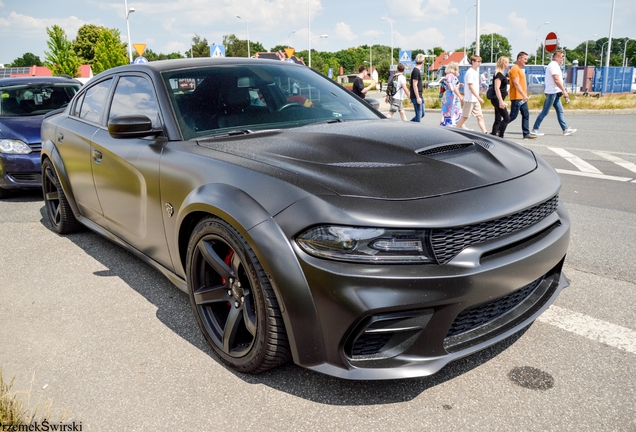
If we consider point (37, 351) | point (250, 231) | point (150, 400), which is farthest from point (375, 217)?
point (37, 351)

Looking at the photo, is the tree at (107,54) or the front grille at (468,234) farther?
the tree at (107,54)

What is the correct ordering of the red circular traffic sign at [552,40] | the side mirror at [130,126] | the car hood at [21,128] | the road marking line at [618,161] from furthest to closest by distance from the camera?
the red circular traffic sign at [552,40] < the road marking line at [618,161] < the car hood at [21,128] < the side mirror at [130,126]

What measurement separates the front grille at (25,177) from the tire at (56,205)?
1.79 meters

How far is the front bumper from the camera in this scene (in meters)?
7.05

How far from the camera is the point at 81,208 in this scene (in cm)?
474

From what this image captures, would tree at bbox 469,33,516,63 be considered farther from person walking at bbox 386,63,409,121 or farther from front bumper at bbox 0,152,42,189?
front bumper at bbox 0,152,42,189

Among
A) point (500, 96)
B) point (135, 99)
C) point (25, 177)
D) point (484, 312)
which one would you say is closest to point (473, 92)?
point (500, 96)

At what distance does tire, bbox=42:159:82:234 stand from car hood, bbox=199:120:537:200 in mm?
2604

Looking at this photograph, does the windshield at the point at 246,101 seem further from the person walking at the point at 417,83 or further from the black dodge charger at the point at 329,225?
the person walking at the point at 417,83

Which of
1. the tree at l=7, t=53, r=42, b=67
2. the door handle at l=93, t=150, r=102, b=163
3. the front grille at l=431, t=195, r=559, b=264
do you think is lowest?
the front grille at l=431, t=195, r=559, b=264

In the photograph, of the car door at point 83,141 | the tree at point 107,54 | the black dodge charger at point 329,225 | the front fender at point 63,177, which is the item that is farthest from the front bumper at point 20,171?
the tree at point 107,54

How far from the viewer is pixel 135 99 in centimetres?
379

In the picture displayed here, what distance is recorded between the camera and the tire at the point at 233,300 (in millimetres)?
2455

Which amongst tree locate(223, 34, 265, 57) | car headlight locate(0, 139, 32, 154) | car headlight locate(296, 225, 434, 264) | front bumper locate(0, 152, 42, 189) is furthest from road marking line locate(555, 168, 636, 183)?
tree locate(223, 34, 265, 57)
